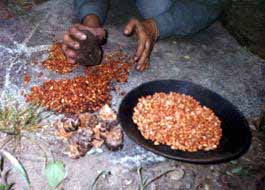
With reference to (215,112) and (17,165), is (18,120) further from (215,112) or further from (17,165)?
(215,112)

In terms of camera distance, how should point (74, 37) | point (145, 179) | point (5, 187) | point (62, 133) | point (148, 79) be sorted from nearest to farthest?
point (5, 187)
point (145, 179)
point (62, 133)
point (74, 37)
point (148, 79)

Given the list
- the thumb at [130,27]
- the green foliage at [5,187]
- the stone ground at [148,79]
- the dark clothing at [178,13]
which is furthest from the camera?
the dark clothing at [178,13]

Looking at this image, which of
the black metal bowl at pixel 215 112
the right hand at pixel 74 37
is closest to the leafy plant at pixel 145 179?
the black metal bowl at pixel 215 112

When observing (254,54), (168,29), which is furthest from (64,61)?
(254,54)

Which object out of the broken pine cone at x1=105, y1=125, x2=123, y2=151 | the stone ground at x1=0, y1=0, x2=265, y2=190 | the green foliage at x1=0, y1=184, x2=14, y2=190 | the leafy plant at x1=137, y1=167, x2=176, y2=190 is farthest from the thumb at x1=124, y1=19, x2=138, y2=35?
the green foliage at x1=0, y1=184, x2=14, y2=190

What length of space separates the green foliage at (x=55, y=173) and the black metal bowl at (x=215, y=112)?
0.53m

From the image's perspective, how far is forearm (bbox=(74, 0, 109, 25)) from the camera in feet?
12.4

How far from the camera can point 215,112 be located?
3.27m

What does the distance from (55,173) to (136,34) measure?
5.33ft

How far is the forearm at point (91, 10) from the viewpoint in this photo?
379 centimetres

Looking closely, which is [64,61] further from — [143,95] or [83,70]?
[143,95]

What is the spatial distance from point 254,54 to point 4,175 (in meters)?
2.92

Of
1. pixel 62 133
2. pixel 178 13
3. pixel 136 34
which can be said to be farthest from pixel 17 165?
pixel 178 13

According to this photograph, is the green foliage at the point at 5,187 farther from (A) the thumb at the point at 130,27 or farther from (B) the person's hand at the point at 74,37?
(A) the thumb at the point at 130,27
